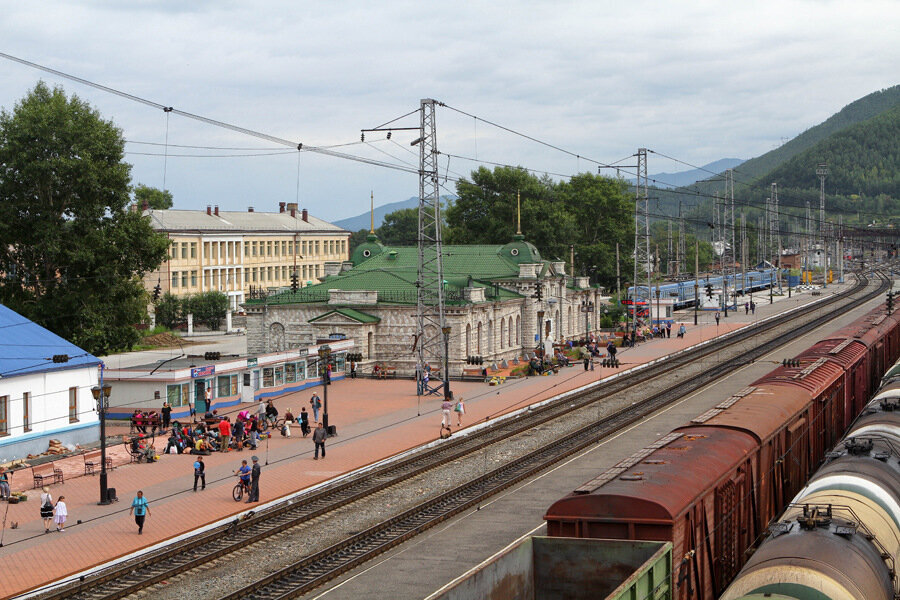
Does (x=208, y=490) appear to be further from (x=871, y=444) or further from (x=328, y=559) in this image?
(x=871, y=444)

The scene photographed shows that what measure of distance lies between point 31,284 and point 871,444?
46.7 m

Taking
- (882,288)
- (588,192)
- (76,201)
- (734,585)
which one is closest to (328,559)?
(734,585)

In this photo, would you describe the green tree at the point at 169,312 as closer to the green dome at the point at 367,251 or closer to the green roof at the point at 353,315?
the green dome at the point at 367,251

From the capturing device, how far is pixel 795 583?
35.5 feet

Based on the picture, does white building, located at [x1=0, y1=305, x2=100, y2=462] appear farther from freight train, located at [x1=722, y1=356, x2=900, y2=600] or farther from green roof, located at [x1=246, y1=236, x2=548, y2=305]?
freight train, located at [x1=722, y1=356, x2=900, y2=600]

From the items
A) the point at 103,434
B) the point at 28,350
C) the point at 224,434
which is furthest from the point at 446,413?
the point at 28,350

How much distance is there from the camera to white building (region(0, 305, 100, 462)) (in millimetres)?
34250

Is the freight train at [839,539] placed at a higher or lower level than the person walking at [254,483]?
higher

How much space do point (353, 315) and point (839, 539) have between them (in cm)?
4584

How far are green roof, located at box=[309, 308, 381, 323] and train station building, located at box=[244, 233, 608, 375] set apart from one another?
0.21 ft

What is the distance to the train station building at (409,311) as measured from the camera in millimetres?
56844

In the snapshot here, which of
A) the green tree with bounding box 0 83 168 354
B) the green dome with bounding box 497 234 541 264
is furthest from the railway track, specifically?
the green dome with bounding box 497 234 541 264

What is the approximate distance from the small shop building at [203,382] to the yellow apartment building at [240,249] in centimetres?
4029

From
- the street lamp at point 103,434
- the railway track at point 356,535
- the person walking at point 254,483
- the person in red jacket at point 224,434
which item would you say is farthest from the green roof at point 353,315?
the person walking at point 254,483
